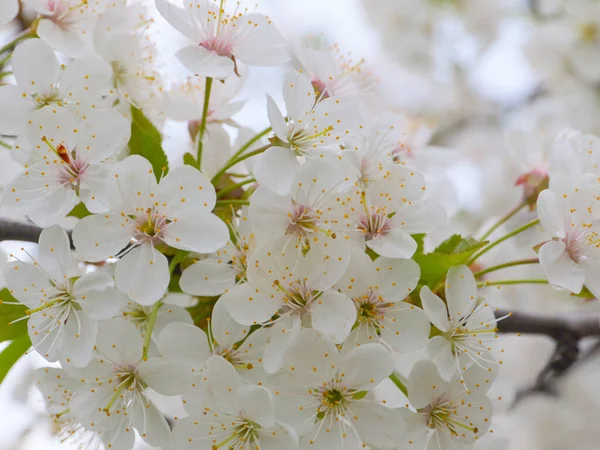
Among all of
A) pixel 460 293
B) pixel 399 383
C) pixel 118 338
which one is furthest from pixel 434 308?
pixel 118 338

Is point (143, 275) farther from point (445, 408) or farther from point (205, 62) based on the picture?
point (445, 408)

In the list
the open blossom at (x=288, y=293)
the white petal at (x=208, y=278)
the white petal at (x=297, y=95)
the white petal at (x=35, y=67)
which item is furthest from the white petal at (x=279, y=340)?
the white petal at (x=35, y=67)

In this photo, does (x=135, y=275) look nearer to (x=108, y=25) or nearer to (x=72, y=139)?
(x=72, y=139)

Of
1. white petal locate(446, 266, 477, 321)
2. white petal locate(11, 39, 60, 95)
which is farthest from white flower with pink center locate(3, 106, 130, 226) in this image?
white petal locate(446, 266, 477, 321)

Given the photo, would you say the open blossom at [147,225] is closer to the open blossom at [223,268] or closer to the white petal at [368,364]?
the open blossom at [223,268]

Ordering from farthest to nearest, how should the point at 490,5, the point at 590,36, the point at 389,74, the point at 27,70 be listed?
the point at 389,74
the point at 490,5
the point at 590,36
the point at 27,70

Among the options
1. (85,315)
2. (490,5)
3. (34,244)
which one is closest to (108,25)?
(34,244)
